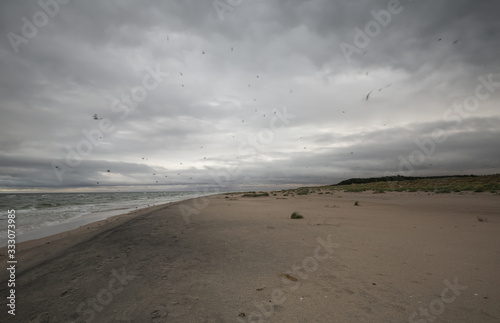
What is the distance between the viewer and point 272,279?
13.0 ft

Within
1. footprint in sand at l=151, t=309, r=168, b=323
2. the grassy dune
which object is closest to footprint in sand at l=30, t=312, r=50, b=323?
footprint in sand at l=151, t=309, r=168, b=323

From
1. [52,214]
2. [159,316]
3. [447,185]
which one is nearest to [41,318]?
[159,316]

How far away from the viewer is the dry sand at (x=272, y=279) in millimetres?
3041

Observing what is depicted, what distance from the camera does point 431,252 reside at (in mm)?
5078

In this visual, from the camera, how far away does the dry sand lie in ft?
9.98

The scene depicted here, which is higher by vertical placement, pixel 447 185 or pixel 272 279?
pixel 447 185

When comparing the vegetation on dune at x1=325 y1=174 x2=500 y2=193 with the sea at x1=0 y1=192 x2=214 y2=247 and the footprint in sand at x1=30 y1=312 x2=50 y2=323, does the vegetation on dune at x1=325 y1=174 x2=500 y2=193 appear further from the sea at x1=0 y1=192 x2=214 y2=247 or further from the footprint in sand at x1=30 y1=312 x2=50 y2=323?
the sea at x1=0 y1=192 x2=214 y2=247

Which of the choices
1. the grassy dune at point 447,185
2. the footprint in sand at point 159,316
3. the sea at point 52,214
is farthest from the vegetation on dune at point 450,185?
the sea at point 52,214

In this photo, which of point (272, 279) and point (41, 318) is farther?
point (272, 279)

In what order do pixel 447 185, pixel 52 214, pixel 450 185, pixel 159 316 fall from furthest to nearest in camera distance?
1. pixel 447 185
2. pixel 450 185
3. pixel 52 214
4. pixel 159 316

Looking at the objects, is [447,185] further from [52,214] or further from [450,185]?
[52,214]

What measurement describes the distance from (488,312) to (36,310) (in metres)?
6.23

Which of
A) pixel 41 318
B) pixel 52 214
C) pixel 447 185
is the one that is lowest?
pixel 52 214

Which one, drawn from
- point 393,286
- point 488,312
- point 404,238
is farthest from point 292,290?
point 404,238
